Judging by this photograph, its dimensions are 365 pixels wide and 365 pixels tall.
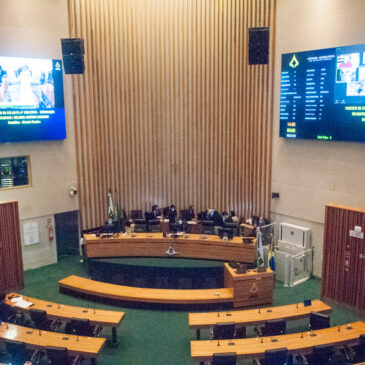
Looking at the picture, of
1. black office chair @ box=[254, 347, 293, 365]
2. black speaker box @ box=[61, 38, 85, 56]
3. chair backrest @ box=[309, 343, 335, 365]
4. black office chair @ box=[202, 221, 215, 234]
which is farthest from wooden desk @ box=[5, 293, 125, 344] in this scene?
black speaker box @ box=[61, 38, 85, 56]

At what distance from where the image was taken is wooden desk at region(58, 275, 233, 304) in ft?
28.8

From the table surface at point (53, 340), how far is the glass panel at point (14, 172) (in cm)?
432

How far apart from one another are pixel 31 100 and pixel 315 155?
7034mm

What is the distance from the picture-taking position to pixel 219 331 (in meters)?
7.04

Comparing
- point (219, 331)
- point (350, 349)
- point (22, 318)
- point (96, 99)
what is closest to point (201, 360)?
point (219, 331)

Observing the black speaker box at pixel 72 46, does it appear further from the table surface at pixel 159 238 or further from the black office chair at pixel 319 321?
the black office chair at pixel 319 321

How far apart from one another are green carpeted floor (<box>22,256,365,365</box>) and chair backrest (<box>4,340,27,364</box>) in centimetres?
135

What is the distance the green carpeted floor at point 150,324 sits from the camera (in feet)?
24.1

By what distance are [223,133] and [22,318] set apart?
703 centimetres

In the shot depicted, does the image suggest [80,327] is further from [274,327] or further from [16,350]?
[274,327]

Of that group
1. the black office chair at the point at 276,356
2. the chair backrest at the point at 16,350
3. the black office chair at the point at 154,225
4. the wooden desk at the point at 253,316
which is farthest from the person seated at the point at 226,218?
the chair backrest at the point at 16,350

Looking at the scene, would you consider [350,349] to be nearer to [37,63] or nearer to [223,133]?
[223,133]

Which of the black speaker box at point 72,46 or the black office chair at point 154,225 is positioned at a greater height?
the black speaker box at point 72,46

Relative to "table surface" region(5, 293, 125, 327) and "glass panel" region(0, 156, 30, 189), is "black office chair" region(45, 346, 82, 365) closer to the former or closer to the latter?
"table surface" region(5, 293, 125, 327)
